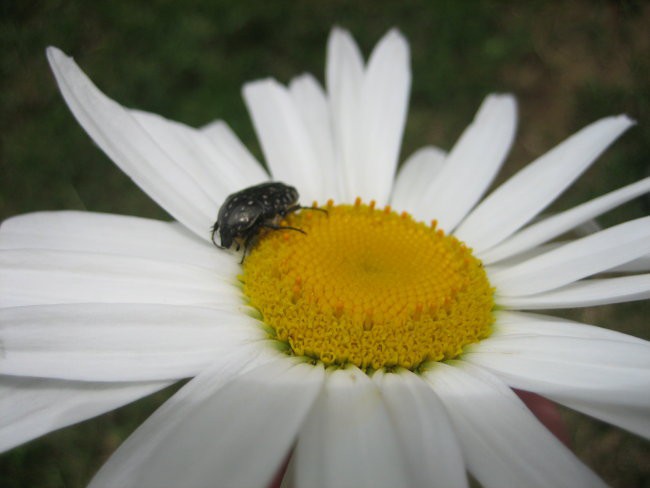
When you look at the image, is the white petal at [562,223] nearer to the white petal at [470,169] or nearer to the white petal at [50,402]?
the white petal at [470,169]

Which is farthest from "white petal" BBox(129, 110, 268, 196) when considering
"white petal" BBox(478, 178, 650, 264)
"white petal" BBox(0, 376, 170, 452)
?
"white petal" BBox(478, 178, 650, 264)

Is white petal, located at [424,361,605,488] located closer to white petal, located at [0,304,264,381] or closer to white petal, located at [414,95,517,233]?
white petal, located at [0,304,264,381]

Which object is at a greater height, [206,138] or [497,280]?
[206,138]

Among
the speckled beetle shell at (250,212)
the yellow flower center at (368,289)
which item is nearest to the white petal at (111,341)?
the yellow flower center at (368,289)

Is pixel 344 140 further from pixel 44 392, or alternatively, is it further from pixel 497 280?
pixel 44 392

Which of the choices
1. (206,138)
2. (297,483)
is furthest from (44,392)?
(206,138)

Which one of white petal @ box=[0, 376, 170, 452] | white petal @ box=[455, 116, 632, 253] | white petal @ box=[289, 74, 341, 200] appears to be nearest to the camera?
white petal @ box=[0, 376, 170, 452]
